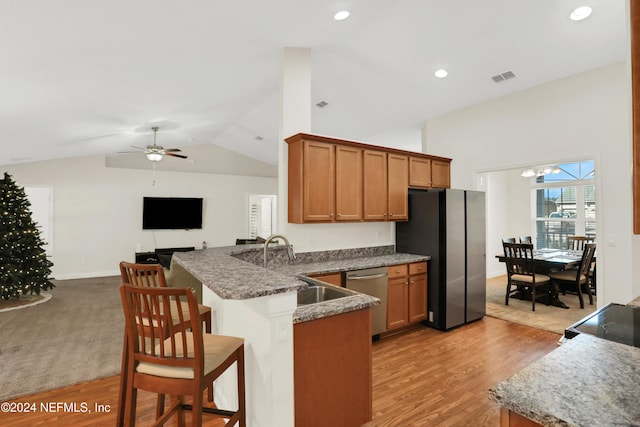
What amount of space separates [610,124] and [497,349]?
9.25 feet

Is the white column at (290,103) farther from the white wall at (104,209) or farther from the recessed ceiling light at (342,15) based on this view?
the white wall at (104,209)

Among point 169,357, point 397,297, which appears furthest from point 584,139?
point 169,357

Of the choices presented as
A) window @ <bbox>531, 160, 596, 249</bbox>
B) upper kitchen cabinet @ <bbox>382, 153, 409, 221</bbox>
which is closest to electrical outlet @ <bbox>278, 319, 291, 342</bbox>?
upper kitchen cabinet @ <bbox>382, 153, 409, 221</bbox>

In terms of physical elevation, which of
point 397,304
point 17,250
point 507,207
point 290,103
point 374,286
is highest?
point 290,103

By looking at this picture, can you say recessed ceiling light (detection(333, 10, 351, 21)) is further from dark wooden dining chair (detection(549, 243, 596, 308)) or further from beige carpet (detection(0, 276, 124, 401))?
dark wooden dining chair (detection(549, 243, 596, 308))

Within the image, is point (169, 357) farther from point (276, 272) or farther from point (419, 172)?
point (419, 172)

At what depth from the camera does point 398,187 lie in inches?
163

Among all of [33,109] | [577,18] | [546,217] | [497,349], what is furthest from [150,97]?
[546,217]

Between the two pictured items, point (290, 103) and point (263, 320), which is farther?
point (290, 103)

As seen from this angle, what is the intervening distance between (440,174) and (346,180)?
191 centimetres

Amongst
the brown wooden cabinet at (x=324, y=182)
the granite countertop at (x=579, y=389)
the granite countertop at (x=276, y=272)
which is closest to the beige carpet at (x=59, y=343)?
the granite countertop at (x=276, y=272)

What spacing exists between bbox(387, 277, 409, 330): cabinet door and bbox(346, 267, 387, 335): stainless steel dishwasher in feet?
0.31

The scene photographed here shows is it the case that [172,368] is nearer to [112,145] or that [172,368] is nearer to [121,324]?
[121,324]

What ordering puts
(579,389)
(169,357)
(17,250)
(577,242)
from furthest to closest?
1. (577,242)
2. (17,250)
3. (169,357)
4. (579,389)
